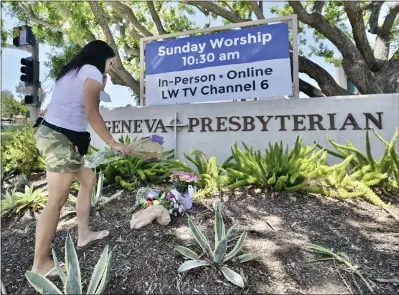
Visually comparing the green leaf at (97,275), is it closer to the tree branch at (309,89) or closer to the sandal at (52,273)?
the sandal at (52,273)

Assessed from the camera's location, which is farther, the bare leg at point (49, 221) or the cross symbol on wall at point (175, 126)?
the cross symbol on wall at point (175, 126)

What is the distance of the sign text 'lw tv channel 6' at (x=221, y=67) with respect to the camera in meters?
5.35

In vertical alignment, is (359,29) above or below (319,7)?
below

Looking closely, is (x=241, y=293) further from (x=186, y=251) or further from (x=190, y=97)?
(x=190, y=97)

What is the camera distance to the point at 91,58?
2375mm

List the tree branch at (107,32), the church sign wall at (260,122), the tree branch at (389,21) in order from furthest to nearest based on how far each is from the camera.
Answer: the tree branch at (389,21) → the tree branch at (107,32) → the church sign wall at (260,122)

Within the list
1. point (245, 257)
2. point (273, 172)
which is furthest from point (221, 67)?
point (245, 257)

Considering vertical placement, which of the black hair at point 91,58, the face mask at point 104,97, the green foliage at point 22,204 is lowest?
the green foliage at point 22,204

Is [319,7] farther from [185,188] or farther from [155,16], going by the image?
[185,188]

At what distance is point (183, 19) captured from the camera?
11.5m

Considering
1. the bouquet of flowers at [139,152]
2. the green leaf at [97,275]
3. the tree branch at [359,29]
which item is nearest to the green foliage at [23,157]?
the bouquet of flowers at [139,152]

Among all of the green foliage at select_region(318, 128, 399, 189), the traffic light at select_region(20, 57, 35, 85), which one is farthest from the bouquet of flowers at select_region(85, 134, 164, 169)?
the traffic light at select_region(20, 57, 35, 85)

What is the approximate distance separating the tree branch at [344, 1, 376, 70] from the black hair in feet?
21.9

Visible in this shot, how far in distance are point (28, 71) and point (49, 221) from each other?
15.1 ft
